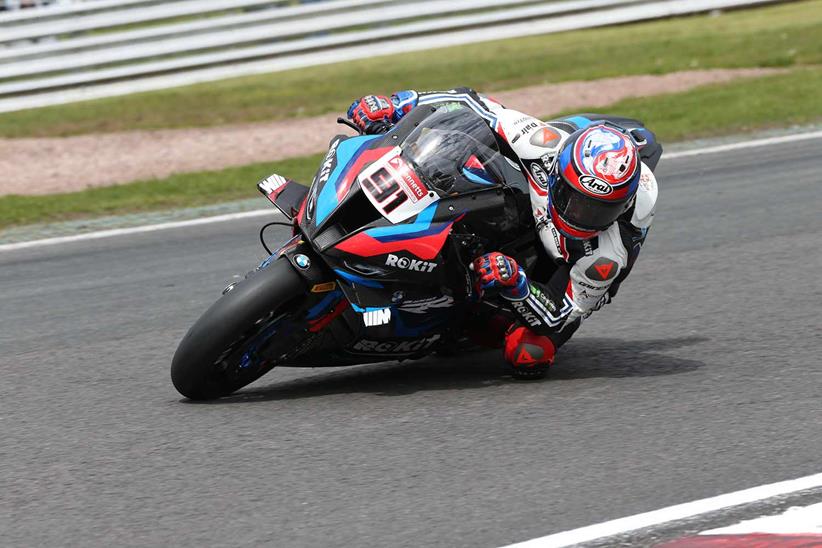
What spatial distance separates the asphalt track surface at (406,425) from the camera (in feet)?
13.2

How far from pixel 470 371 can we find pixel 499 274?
0.93 metres

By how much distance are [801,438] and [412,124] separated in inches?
82.4

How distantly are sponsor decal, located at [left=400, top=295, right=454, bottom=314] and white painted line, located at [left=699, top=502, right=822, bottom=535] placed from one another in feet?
5.87

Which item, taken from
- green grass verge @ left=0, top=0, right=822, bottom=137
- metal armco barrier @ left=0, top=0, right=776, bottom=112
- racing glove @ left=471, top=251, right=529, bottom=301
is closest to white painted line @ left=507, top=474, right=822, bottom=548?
racing glove @ left=471, top=251, right=529, bottom=301

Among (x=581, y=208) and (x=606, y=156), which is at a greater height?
(x=606, y=156)

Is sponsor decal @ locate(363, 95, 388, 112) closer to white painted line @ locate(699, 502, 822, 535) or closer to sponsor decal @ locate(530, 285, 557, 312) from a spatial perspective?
sponsor decal @ locate(530, 285, 557, 312)

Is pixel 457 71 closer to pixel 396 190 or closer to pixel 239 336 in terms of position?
pixel 396 190

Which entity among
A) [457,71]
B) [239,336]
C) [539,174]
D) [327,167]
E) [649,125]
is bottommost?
[457,71]

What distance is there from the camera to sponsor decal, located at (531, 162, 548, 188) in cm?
548

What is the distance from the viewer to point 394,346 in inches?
215

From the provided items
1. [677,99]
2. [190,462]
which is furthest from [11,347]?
[677,99]

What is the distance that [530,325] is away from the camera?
17.9 feet

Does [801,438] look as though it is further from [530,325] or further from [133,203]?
[133,203]

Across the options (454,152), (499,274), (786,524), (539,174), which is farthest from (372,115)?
(786,524)
